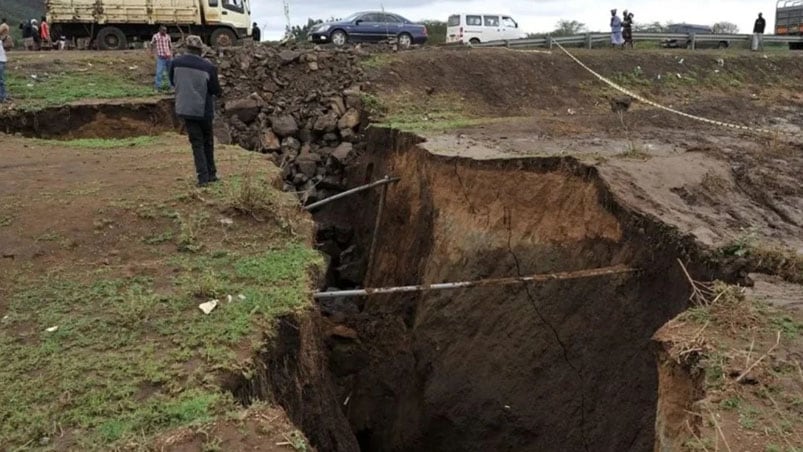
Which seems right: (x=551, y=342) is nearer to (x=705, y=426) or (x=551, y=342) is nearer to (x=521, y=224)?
(x=521, y=224)

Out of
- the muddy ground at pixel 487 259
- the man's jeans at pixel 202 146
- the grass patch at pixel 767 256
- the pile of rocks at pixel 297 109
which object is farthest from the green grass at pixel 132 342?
the pile of rocks at pixel 297 109

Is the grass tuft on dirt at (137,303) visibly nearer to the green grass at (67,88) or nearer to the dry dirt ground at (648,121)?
the dry dirt ground at (648,121)

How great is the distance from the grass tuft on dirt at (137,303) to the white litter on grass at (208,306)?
5 cm

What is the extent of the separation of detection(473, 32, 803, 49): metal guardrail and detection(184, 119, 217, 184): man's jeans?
560 inches

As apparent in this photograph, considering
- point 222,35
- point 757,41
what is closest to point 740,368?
point 222,35

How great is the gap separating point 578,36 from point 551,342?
55.9ft

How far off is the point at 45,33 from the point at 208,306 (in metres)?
17.5

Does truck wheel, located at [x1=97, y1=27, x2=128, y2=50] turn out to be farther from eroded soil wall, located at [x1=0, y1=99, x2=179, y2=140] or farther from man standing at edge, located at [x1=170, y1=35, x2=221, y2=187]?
man standing at edge, located at [x1=170, y1=35, x2=221, y2=187]

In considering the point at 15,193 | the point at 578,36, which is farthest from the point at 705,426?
the point at 578,36

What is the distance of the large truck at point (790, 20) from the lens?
25828 millimetres

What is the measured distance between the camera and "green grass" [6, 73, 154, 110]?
13.6 m

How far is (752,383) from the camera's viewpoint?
4.27m

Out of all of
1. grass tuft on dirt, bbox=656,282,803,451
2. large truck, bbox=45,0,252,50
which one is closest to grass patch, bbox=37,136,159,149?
large truck, bbox=45,0,252,50

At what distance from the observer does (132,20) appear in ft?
64.4
